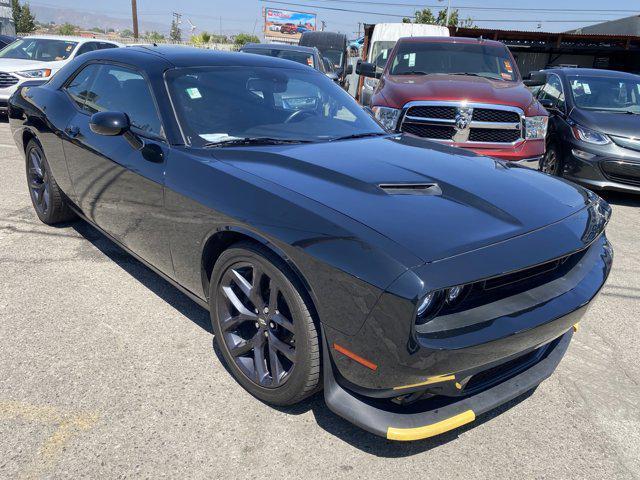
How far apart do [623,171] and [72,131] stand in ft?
18.9

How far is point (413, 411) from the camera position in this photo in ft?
6.66

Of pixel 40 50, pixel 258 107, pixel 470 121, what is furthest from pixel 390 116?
pixel 40 50

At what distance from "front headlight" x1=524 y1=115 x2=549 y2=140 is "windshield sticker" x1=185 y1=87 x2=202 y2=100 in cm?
386

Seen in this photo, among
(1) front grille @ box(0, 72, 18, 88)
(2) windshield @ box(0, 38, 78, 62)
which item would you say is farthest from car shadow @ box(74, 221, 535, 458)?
(2) windshield @ box(0, 38, 78, 62)

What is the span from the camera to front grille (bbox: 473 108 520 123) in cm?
562

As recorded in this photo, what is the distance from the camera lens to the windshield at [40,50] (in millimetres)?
10797

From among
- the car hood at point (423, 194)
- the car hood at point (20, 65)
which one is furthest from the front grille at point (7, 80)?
the car hood at point (423, 194)

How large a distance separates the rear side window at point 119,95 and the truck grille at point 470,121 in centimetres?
319

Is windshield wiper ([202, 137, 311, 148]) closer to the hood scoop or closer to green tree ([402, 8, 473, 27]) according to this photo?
the hood scoop

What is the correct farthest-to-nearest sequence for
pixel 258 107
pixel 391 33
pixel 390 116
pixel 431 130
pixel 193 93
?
pixel 391 33
pixel 390 116
pixel 431 130
pixel 258 107
pixel 193 93

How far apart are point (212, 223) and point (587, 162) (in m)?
5.41

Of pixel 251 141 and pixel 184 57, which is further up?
pixel 184 57

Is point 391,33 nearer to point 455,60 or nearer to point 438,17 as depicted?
point 455,60

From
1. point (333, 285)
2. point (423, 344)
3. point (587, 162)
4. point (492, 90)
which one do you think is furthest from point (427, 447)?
point (587, 162)
